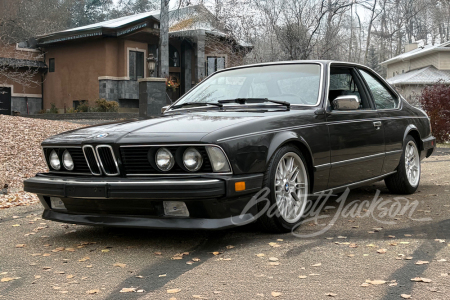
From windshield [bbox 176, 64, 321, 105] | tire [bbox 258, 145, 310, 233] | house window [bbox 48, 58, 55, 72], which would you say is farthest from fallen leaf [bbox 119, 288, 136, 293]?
house window [bbox 48, 58, 55, 72]

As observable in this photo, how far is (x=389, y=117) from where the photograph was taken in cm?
643

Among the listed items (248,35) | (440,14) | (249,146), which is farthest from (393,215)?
(440,14)

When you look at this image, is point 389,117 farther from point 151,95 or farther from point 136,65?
point 136,65

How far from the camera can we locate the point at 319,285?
11.2 ft

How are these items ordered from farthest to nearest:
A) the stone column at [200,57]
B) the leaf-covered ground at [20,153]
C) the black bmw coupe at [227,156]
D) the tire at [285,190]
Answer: the stone column at [200,57], the leaf-covered ground at [20,153], the tire at [285,190], the black bmw coupe at [227,156]

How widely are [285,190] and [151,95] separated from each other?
16.0 m

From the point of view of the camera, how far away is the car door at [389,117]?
6.32 m

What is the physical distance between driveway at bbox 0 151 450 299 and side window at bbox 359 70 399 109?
4.56 feet

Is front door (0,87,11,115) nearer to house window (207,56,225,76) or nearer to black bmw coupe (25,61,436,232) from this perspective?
house window (207,56,225,76)

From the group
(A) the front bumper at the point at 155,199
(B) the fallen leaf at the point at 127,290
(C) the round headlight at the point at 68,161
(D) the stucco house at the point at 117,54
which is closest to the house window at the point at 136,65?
(D) the stucco house at the point at 117,54

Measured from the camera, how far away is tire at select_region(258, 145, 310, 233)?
14.7 ft

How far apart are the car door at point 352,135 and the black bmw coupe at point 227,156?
15mm

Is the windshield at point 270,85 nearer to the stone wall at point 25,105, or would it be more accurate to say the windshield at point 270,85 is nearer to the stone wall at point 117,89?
the stone wall at point 117,89

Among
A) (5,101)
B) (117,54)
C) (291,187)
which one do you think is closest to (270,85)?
(291,187)
